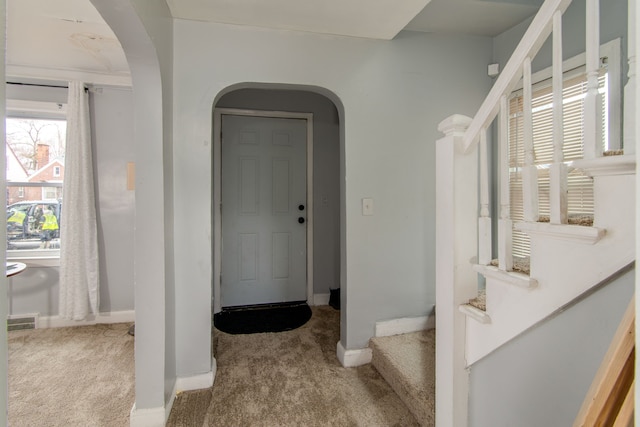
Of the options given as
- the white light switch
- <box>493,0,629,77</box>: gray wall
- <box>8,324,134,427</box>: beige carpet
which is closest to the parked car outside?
<box>8,324,134,427</box>: beige carpet

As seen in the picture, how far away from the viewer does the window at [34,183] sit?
113 inches

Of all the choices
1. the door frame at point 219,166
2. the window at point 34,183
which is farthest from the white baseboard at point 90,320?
the door frame at point 219,166

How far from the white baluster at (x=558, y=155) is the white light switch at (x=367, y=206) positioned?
131 centimetres

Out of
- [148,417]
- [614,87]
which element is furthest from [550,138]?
[148,417]

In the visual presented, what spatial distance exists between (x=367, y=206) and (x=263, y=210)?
1487 millimetres

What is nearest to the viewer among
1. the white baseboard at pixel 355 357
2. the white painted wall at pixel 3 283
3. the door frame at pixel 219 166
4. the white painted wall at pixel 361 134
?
the white painted wall at pixel 3 283

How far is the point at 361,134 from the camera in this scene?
2.16 metres

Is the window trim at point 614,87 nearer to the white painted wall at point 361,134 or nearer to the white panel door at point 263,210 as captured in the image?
the white painted wall at point 361,134

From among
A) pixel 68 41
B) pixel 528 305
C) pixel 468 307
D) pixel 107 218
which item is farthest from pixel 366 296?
pixel 68 41

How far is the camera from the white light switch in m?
2.16

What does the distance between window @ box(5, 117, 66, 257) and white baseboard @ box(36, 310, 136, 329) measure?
0.64m

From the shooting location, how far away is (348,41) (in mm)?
2127

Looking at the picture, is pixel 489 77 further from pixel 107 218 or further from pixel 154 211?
pixel 107 218

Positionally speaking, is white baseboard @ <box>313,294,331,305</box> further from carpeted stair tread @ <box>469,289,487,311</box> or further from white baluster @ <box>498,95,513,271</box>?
white baluster @ <box>498,95,513,271</box>
